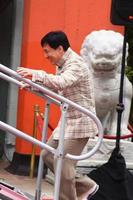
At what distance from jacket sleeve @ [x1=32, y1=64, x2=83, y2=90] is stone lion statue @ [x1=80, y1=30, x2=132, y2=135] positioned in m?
2.94

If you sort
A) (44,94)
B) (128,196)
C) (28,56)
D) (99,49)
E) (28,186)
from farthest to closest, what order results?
(28,56) < (28,186) < (99,49) < (128,196) < (44,94)

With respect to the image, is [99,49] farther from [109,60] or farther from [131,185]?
[131,185]

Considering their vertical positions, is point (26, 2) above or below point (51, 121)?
above

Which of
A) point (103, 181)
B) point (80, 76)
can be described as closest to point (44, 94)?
point (80, 76)

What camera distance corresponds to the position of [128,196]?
6574mm

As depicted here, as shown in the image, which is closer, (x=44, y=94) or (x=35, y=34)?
(x=44, y=94)

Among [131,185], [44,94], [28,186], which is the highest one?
[44,94]

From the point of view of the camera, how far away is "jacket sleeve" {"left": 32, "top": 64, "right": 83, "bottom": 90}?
5.10 metres

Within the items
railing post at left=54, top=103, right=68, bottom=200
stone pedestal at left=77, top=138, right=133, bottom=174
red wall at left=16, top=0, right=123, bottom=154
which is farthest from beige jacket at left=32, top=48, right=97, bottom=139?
red wall at left=16, top=0, right=123, bottom=154

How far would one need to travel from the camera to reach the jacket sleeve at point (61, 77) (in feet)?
16.7

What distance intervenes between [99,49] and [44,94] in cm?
322

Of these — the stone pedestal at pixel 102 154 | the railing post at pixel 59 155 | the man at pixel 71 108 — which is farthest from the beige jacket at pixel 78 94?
the stone pedestal at pixel 102 154

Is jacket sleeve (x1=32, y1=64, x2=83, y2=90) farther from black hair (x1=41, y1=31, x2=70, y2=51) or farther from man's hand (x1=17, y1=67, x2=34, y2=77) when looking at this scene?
black hair (x1=41, y1=31, x2=70, y2=51)

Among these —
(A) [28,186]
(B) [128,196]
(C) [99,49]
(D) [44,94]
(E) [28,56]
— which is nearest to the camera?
(D) [44,94]
